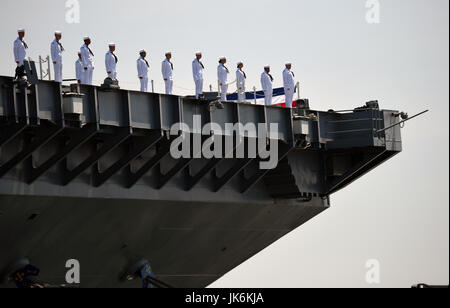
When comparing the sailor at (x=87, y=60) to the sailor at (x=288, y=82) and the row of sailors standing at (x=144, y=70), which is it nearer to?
the row of sailors standing at (x=144, y=70)

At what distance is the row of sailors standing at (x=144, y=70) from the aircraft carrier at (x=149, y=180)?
1580 millimetres

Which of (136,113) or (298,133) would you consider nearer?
Answer: (136,113)

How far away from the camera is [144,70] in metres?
46.5

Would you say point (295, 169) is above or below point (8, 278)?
above

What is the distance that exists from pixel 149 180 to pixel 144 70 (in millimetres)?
4409

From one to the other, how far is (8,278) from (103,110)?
7222mm

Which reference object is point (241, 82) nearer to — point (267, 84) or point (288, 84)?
point (267, 84)

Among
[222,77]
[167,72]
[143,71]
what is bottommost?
[143,71]

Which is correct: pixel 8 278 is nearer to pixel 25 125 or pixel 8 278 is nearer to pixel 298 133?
pixel 25 125

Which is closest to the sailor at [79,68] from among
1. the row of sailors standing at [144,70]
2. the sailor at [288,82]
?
the row of sailors standing at [144,70]

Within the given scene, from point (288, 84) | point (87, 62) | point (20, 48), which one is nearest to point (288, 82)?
point (288, 84)

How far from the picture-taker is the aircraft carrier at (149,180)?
4106cm

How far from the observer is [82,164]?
42312 millimetres
